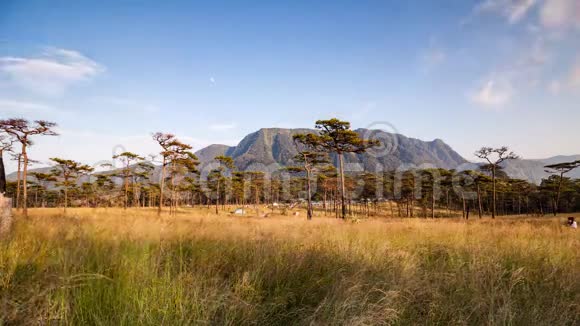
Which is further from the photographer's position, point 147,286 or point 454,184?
point 454,184

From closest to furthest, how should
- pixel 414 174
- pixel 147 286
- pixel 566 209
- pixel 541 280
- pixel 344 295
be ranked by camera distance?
1. pixel 147 286
2. pixel 344 295
3. pixel 541 280
4. pixel 414 174
5. pixel 566 209

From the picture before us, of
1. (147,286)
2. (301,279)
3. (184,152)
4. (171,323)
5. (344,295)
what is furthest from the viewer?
(184,152)

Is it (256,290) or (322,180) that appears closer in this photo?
(256,290)

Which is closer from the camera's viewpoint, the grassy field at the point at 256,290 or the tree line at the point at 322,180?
the grassy field at the point at 256,290

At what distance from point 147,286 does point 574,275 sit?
5.02 meters

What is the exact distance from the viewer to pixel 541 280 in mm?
3672

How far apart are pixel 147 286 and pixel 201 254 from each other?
141 centimetres

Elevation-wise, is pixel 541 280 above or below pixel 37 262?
below

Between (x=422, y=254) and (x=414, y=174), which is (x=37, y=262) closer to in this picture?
(x=422, y=254)

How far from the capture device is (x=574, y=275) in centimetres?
376

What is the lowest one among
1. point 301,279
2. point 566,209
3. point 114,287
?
point 566,209

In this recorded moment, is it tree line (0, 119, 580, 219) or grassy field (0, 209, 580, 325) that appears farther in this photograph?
tree line (0, 119, 580, 219)

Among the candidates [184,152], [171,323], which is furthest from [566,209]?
[171,323]

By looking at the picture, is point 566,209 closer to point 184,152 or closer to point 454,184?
point 454,184
